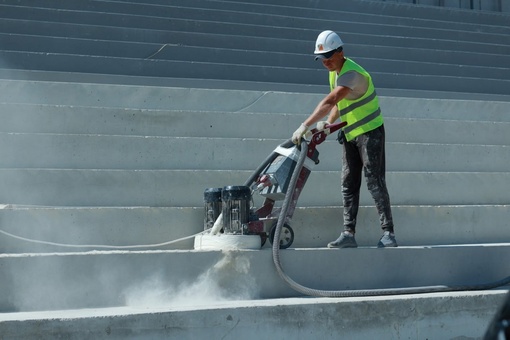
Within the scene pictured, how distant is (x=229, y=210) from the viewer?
5004 mm

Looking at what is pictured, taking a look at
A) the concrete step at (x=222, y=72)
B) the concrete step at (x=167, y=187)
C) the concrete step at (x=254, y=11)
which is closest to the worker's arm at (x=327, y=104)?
the concrete step at (x=167, y=187)

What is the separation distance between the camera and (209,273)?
15.9ft

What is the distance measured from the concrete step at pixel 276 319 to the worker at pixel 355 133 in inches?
26.0

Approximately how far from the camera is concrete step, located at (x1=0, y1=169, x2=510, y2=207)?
5543mm

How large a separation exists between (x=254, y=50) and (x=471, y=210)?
379 cm

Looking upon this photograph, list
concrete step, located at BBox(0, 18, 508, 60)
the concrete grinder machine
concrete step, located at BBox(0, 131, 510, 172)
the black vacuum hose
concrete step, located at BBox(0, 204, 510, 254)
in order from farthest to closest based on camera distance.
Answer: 1. concrete step, located at BBox(0, 18, 508, 60)
2. concrete step, located at BBox(0, 131, 510, 172)
3. concrete step, located at BBox(0, 204, 510, 254)
4. the concrete grinder machine
5. the black vacuum hose

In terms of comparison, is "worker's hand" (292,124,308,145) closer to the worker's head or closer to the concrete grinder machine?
the concrete grinder machine

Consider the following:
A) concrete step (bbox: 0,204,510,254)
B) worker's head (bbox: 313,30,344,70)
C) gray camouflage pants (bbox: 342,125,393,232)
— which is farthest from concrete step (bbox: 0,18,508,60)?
gray camouflage pants (bbox: 342,125,393,232)

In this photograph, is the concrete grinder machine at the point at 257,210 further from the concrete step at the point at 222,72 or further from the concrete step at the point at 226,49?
the concrete step at the point at 226,49

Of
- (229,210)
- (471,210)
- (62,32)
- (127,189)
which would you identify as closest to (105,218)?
(127,189)

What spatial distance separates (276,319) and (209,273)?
0.58 m

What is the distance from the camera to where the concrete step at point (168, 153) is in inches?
232

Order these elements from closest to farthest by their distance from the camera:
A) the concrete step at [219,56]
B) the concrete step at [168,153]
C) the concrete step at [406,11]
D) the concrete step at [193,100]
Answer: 1. the concrete step at [168,153]
2. the concrete step at [193,100]
3. the concrete step at [219,56]
4. the concrete step at [406,11]

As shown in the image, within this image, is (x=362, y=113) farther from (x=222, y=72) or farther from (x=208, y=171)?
(x=222, y=72)
